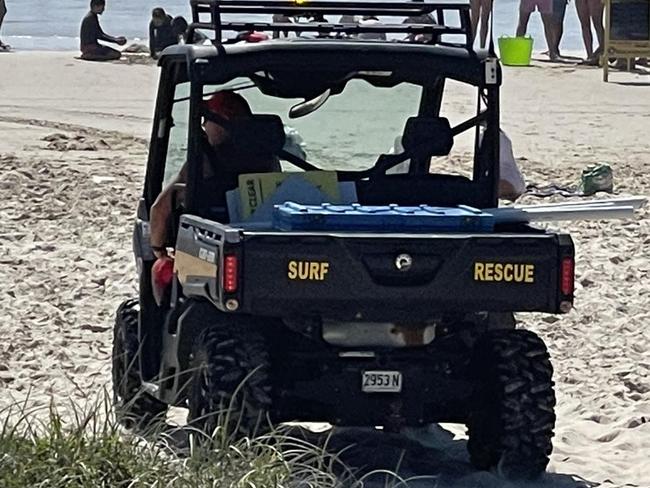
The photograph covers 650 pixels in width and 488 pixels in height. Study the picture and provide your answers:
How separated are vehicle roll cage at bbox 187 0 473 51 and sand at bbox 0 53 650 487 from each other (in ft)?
5.76

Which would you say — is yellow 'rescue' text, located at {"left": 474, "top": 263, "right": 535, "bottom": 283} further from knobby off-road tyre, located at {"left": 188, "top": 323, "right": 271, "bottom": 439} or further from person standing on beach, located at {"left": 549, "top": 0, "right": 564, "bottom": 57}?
person standing on beach, located at {"left": 549, "top": 0, "right": 564, "bottom": 57}

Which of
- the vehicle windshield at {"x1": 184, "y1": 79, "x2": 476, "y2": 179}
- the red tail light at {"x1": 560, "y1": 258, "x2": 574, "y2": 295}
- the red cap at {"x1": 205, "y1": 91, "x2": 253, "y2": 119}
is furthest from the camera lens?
the vehicle windshield at {"x1": 184, "y1": 79, "x2": 476, "y2": 179}

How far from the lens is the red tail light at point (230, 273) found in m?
6.30

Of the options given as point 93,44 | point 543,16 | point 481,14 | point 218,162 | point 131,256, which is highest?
point 218,162

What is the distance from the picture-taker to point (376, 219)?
6.65 meters

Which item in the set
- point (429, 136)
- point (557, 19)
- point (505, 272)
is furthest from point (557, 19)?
point (505, 272)

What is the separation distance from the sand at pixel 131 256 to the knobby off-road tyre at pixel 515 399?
0.14 meters

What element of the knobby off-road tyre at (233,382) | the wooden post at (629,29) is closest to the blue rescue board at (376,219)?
the knobby off-road tyre at (233,382)

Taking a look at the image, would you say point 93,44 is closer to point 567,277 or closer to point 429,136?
point 429,136

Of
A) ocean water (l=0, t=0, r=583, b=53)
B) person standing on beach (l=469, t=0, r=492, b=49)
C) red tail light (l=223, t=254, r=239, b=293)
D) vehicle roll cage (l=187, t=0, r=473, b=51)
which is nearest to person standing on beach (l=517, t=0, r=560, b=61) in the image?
person standing on beach (l=469, t=0, r=492, b=49)

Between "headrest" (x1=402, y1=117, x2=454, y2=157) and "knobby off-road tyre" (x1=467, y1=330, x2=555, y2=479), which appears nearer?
"knobby off-road tyre" (x1=467, y1=330, x2=555, y2=479)

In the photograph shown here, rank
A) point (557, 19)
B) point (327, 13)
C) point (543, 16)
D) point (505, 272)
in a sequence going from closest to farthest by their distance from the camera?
point (505, 272) < point (327, 13) < point (543, 16) < point (557, 19)

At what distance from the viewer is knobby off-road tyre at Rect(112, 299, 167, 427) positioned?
7.56m

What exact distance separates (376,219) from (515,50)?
18256 mm
